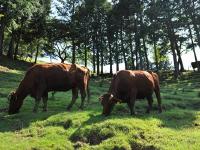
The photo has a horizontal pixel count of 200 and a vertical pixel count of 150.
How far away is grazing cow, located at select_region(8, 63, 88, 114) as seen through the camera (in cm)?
2116

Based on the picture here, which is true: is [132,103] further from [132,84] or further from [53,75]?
[53,75]

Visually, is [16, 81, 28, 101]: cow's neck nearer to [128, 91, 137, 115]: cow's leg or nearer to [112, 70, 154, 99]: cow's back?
[112, 70, 154, 99]: cow's back

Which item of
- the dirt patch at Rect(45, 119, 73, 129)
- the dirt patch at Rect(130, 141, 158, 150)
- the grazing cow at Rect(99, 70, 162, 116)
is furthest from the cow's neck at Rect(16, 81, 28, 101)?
the dirt patch at Rect(130, 141, 158, 150)

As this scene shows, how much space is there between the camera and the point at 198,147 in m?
14.5

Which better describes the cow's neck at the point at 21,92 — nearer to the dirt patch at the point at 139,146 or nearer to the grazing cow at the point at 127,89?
the grazing cow at the point at 127,89

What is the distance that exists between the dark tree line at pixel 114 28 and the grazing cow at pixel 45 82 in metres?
32.2

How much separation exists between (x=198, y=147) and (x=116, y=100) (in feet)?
18.4

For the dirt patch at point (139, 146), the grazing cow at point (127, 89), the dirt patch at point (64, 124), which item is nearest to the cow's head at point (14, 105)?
the dirt patch at point (64, 124)

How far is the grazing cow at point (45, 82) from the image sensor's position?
2116 cm

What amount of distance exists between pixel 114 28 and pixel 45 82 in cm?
4611

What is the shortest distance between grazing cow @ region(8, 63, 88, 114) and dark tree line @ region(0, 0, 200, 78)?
32.2m

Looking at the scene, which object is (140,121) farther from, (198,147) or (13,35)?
(13,35)

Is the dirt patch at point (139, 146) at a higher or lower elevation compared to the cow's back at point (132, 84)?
lower

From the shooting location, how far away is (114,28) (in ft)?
218
